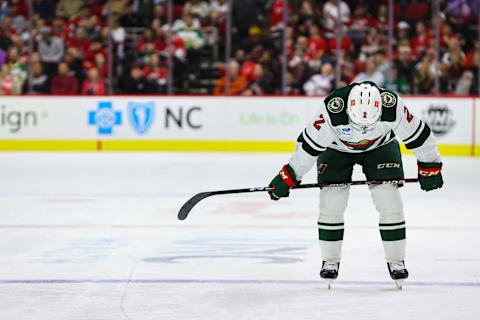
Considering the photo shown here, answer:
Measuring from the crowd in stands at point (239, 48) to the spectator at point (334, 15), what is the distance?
0.6 inches

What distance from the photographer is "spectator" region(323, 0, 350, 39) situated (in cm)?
1509

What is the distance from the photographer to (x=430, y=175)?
5352 mm

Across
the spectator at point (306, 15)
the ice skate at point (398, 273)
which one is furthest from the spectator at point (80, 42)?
the ice skate at point (398, 273)

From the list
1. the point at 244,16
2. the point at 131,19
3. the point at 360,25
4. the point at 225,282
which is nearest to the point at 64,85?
the point at 131,19

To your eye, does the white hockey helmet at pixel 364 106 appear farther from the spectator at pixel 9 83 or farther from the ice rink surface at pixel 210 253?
the spectator at pixel 9 83

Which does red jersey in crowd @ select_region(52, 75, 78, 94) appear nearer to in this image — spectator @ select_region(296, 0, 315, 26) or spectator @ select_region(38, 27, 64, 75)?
spectator @ select_region(38, 27, 64, 75)

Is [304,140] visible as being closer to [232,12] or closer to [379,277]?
[379,277]

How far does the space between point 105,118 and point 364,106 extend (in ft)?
33.3

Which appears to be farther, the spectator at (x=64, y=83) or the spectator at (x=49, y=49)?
the spectator at (x=49, y=49)

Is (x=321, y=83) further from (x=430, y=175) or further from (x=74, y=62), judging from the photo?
(x=430, y=175)

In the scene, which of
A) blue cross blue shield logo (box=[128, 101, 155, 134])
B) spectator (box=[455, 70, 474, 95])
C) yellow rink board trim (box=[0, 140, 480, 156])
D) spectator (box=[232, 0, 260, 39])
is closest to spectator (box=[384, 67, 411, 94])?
spectator (box=[455, 70, 474, 95])

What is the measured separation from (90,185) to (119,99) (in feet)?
14.2

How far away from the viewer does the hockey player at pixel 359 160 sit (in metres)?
5.15

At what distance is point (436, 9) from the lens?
14.8 metres
